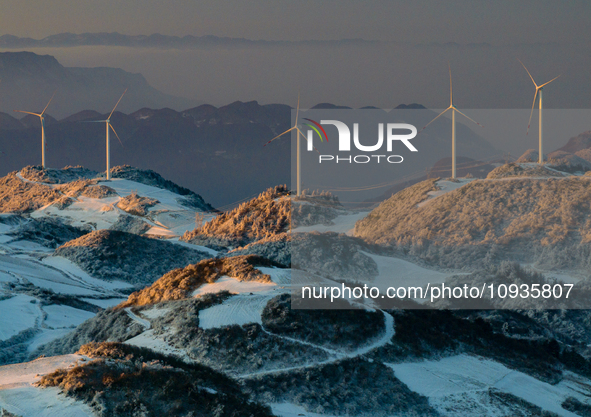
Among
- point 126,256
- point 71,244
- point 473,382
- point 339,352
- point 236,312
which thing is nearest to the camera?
point 473,382

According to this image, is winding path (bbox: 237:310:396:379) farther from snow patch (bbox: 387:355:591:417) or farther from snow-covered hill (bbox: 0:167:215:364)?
snow-covered hill (bbox: 0:167:215:364)

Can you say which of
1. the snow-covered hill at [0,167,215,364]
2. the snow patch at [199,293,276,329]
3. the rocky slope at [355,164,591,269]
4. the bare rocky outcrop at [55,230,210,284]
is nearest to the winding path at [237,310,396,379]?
the snow patch at [199,293,276,329]

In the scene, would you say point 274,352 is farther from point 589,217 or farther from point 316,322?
point 589,217

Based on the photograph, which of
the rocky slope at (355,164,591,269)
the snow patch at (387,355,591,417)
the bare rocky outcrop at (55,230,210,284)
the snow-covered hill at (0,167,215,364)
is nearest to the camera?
the snow patch at (387,355,591,417)

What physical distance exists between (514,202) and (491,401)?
2424 cm

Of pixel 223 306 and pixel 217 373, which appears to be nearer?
pixel 217 373

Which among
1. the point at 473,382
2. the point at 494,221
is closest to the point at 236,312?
the point at 473,382

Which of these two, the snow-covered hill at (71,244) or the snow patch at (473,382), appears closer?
the snow patch at (473,382)

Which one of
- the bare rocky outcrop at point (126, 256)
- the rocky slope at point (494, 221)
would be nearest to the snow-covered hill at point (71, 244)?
the bare rocky outcrop at point (126, 256)

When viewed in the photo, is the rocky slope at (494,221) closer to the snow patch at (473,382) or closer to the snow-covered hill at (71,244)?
the snow patch at (473,382)

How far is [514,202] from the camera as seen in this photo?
4066 centimetres

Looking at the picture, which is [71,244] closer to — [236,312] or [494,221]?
[494,221]

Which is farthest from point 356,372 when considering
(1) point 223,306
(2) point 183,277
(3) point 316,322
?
(2) point 183,277

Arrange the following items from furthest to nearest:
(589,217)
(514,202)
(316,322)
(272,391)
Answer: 1. (514,202)
2. (589,217)
3. (316,322)
4. (272,391)
